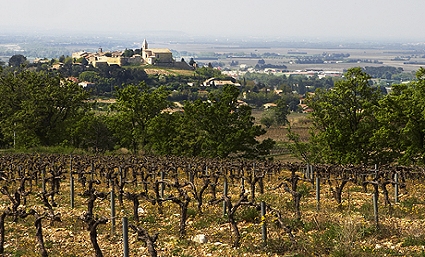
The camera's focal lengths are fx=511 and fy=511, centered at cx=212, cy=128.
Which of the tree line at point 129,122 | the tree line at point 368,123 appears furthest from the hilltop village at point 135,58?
the tree line at point 368,123

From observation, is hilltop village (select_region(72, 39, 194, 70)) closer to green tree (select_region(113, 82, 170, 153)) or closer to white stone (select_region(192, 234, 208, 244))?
green tree (select_region(113, 82, 170, 153))

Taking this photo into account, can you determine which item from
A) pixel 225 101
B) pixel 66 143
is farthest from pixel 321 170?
pixel 66 143

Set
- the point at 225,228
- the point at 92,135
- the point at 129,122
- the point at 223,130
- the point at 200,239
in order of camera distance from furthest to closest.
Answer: the point at 92,135, the point at 129,122, the point at 223,130, the point at 225,228, the point at 200,239

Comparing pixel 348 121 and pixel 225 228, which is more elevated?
pixel 225 228

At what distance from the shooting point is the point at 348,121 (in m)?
30.7

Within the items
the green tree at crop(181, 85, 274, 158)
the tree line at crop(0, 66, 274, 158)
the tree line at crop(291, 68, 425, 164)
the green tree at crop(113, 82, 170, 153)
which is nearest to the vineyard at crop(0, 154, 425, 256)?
the tree line at crop(291, 68, 425, 164)

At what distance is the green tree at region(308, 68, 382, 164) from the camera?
1152 inches

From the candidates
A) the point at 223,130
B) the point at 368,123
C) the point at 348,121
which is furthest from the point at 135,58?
the point at 368,123

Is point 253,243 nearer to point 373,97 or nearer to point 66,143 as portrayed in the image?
point 373,97

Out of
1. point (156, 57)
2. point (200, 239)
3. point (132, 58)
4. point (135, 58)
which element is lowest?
point (135, 58)

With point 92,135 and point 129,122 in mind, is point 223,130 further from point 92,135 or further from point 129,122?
point 92,135

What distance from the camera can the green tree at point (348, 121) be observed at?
96.0 feet

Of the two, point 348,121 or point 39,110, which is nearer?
point 348,121

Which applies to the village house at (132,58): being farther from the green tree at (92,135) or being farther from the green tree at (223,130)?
the green tree at (223,130)
